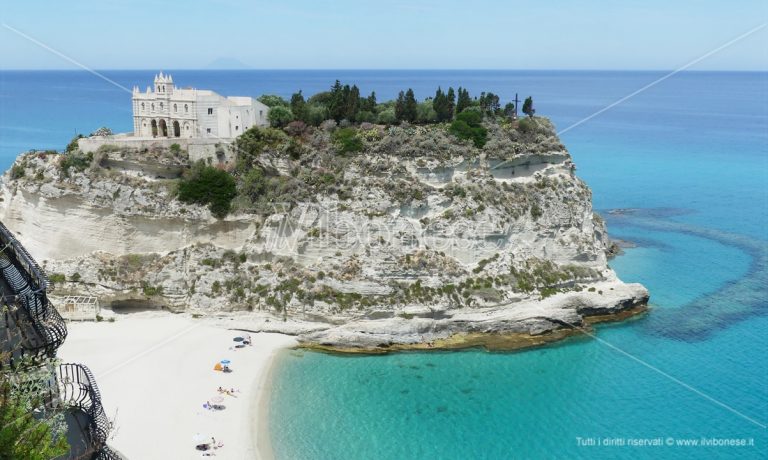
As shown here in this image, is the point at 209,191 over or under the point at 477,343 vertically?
over

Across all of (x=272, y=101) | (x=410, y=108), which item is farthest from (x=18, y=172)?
(x=410, y=108)

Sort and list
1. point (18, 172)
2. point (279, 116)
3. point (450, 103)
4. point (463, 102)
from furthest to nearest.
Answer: point (463, 102) → point (450, 103) → point (279, 116) → point (18, 172)

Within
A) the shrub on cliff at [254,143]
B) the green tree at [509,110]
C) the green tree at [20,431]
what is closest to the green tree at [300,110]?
the shrub on cliff at [254,143]

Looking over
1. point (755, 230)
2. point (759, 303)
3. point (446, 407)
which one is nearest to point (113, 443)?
point (446, 407)

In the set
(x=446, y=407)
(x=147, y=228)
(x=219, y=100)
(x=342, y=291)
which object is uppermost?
(x=219, y=100)

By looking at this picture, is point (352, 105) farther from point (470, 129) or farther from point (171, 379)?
point (171, 379)

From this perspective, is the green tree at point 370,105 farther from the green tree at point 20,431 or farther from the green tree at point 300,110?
the green tree at point 20,431

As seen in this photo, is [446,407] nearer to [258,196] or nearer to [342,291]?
[342,291]
